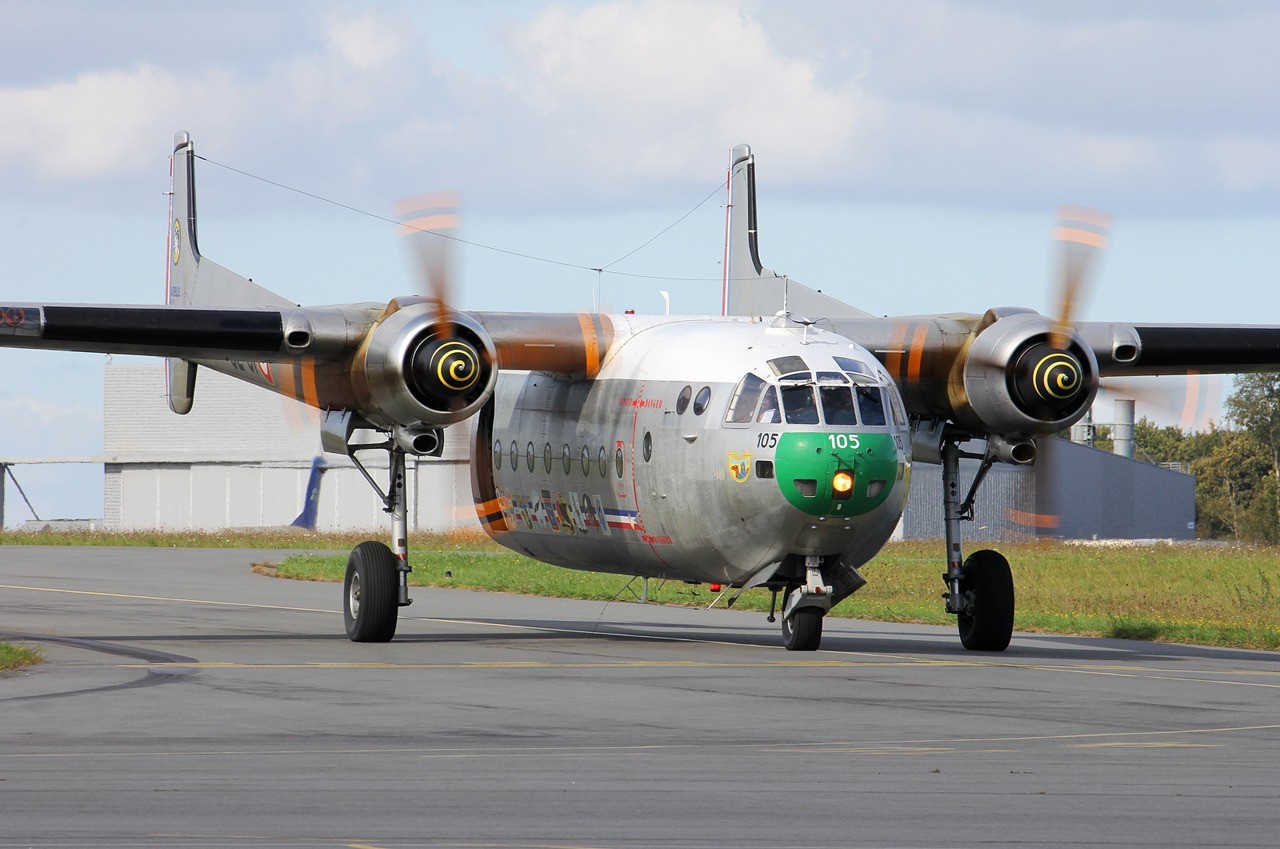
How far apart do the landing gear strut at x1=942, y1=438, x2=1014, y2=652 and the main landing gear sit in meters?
6.40

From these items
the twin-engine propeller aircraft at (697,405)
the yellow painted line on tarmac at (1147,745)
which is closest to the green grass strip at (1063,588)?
the twin-engine propeller aircraft at (697,405)

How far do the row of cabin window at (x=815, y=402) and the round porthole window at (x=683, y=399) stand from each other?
0.95 m

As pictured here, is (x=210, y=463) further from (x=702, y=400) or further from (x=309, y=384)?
(x=702, y=400)

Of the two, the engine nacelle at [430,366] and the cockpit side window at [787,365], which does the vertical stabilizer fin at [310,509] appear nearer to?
the engine nacelle at [430,366]

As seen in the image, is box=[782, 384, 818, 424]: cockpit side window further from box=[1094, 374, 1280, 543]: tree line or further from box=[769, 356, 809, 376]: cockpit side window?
box=[1094, 374, 1280, 543]: tree line

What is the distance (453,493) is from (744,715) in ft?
35.7

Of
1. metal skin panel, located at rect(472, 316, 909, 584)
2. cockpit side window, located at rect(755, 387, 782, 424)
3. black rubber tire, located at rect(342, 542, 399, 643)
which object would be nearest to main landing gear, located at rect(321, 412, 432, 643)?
black rubber tire, located at rect(342, 542, 399, 643)

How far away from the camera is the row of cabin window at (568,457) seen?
65.8 feet

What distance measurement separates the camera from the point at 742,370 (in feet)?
62.1

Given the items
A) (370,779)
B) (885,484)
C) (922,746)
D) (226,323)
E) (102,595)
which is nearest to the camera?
(370,779)

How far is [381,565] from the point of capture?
20.6 m

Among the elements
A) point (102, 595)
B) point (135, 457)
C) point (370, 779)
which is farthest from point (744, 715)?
point (135, 457)

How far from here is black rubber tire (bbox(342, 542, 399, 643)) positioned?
20.6 metres

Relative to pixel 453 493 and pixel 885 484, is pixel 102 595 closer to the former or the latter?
pixel 453 493
